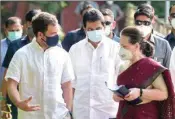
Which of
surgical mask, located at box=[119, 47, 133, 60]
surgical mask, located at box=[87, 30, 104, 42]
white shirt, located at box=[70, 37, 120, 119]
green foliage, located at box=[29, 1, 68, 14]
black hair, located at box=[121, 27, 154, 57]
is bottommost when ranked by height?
green foliage, located at box=[29, 1, 68, 14]

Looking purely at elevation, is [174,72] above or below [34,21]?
below

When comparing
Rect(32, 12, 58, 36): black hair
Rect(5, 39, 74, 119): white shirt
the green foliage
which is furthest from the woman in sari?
the green foliage

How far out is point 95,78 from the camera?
8.41 m

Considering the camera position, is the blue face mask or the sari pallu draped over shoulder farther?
the blue face mask

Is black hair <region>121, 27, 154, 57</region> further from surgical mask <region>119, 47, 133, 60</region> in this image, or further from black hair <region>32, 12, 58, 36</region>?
black hair <region>32, 12, 58, 36</region>

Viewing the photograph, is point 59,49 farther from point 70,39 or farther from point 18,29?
point 18,29

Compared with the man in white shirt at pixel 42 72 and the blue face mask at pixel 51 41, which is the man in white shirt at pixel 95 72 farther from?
the blue face mask at pixel 51 41

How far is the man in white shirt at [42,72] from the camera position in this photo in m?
7.53

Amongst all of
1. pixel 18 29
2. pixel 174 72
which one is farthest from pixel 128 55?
pixel 18 29

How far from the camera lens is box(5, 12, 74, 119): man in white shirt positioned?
7.53 meters

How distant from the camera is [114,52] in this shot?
845cm

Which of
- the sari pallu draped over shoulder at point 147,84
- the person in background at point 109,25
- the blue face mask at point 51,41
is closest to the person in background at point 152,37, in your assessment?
the person in background at point 109,25

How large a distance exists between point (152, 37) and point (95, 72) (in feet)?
2.80

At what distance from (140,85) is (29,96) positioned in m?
1.21
